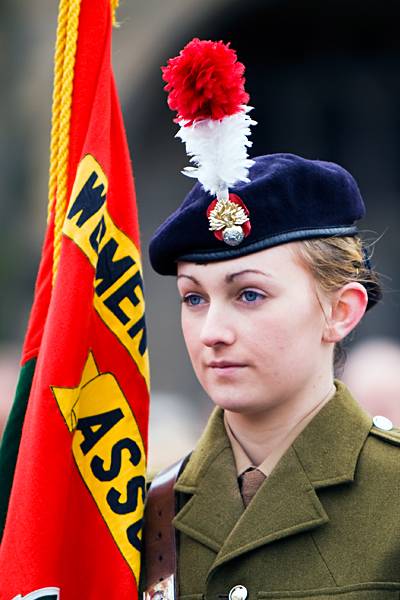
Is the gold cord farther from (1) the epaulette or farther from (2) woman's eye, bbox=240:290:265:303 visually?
(1) the epaulette

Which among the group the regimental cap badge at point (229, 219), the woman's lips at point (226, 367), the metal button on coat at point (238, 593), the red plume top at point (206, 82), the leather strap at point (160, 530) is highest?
the red plume top at point (206, 82)

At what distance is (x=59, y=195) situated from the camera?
3264mm

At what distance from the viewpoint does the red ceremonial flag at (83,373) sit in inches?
117

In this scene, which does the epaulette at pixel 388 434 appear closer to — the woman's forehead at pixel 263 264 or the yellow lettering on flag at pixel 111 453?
the woman's forehead at pixel 263 264

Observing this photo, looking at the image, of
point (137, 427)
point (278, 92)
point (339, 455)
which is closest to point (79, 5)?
point (137, 427)

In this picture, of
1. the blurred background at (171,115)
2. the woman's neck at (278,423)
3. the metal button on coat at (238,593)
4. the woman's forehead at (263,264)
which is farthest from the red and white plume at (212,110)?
the blurred background at (171,115)

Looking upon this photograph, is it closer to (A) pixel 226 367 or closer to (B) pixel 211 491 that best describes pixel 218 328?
(A) pixel 226 367

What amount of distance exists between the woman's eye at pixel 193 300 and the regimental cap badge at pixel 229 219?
0.50 ft

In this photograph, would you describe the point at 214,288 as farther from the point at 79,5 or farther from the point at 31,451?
the point at 79,5

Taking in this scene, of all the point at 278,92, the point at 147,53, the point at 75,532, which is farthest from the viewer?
the point at 278,92

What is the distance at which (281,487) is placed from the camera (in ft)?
9.59

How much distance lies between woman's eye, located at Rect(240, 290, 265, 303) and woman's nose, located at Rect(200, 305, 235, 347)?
5 centimetres

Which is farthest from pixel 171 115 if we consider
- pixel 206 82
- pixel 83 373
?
pixel 206 82

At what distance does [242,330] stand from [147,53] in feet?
29.2
